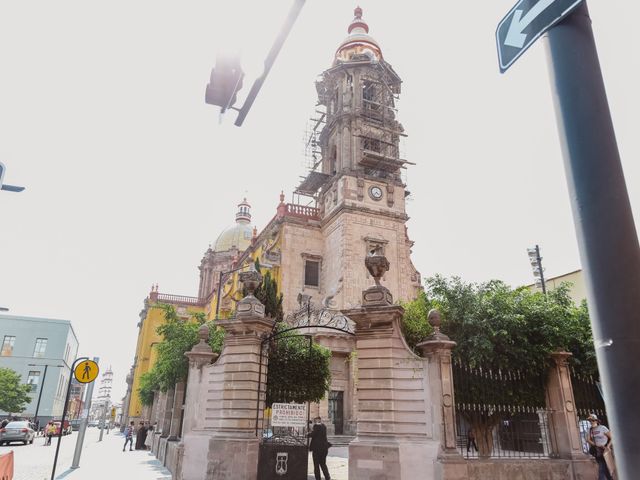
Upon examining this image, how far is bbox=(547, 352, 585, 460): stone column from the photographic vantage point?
11.2 meters

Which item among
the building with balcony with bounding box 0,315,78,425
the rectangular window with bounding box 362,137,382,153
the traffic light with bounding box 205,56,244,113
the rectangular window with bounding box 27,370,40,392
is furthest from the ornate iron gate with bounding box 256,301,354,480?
the rectangular window with bounding box 27,370,40,392

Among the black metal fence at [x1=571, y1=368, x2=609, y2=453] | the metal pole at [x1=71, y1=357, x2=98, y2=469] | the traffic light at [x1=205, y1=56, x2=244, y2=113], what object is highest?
the traffic light at [x1=205, y1=56, x2=244, y2=113]

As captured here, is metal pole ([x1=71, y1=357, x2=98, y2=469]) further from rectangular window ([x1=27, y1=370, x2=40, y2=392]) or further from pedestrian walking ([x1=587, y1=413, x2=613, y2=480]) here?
rectangular window ([x1=27, y1=370, x2=40, y2=392])

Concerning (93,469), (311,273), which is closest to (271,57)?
(93,469)

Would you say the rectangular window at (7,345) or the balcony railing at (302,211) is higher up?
the balcony railing at (302,211)

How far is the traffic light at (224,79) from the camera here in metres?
4.81

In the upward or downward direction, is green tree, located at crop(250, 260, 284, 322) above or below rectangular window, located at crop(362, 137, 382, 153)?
below

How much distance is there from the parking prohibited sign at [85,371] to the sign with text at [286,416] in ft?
15.7

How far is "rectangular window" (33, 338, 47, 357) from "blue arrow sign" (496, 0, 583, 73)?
232ft

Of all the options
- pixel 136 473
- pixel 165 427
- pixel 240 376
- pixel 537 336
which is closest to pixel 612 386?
pixel 240 376

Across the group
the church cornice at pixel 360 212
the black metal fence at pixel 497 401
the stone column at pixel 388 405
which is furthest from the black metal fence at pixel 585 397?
the church cornice at pixel 360 212

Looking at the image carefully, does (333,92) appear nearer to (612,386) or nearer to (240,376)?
(240,376)

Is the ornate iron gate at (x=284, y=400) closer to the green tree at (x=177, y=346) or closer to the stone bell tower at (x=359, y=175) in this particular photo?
the green tree at (x=177, y=346)

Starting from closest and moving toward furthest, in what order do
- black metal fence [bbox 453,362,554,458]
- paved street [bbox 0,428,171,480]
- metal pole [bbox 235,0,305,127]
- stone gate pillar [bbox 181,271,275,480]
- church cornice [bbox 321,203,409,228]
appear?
metal pole [bbox 235,0,305,127] < stone gate pillar [bbox 181,271,275,480] < black metal fence [bbox 453,362,554,458] < paved street [bbox 0,428,171,480] < church cornice [bbox 321,203,409,228]
